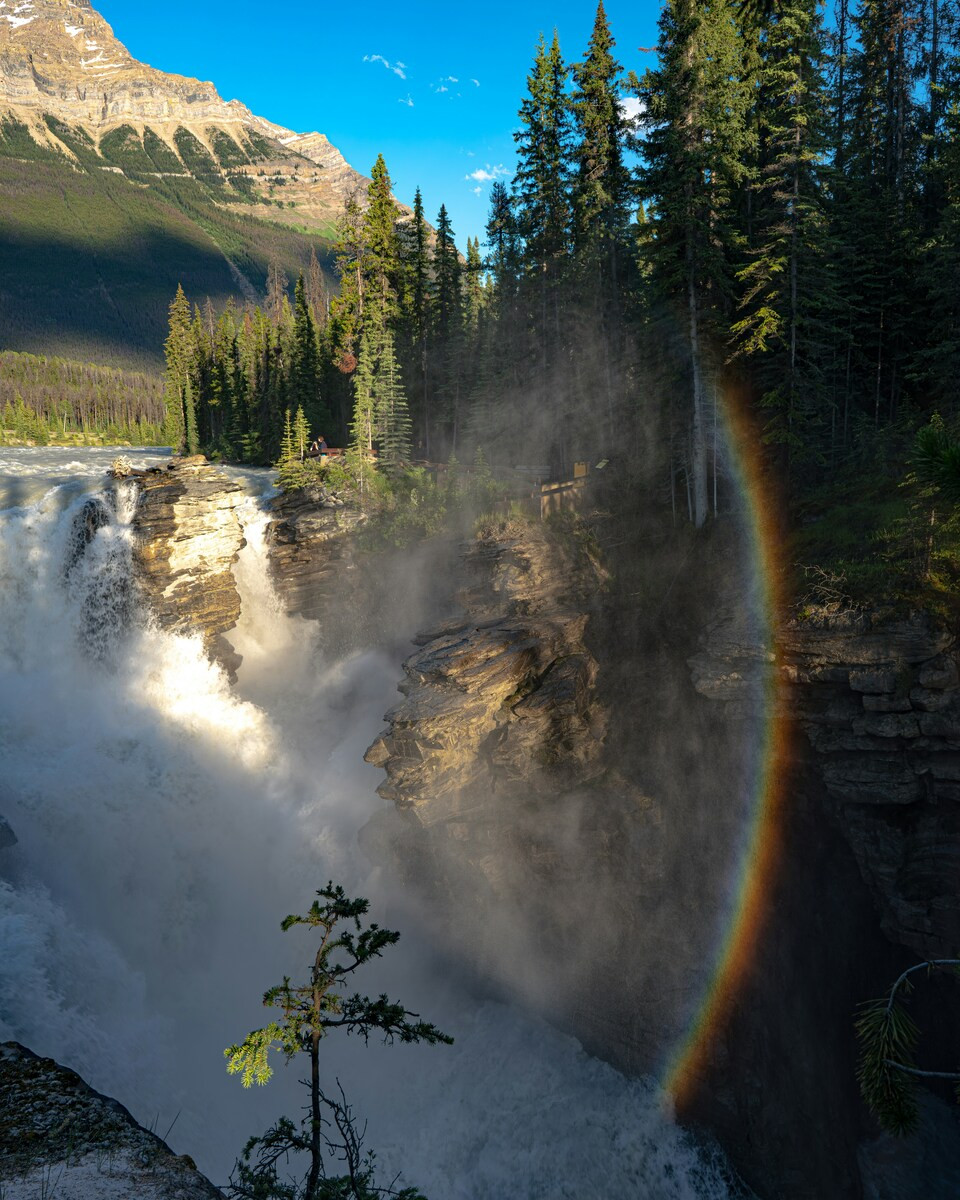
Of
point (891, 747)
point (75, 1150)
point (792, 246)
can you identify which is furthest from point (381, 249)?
point (75, 1150)

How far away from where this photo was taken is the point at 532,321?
120 feet

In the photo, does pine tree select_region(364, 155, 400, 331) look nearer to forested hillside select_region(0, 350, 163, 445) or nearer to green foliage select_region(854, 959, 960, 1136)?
green foliage select_region(854, 959, 960, 1136)

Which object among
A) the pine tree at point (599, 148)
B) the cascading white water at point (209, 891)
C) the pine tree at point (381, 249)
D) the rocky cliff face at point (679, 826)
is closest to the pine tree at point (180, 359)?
the pine tree at point (381, 249)

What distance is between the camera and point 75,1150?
275 inches

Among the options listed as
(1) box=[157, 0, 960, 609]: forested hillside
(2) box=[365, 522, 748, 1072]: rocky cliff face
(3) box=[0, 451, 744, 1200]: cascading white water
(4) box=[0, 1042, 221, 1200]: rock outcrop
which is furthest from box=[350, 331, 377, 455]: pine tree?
(4) box=[0, 1042, 221, 1200]: rock outcrop

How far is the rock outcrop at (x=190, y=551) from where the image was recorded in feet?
102

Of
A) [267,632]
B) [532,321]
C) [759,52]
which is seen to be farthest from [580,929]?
[759,52]

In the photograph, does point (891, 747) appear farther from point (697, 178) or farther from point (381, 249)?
point (381, 249)

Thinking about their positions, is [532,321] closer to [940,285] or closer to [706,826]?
[940,285]

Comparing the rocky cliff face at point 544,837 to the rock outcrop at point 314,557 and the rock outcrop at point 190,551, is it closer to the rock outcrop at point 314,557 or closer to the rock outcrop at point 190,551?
the rock outcrop at point 314,557

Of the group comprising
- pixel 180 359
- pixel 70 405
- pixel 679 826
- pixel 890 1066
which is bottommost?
pixel 679 826

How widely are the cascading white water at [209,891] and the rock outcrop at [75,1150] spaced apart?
32.1ft

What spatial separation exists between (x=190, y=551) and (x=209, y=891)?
16727 millimetres

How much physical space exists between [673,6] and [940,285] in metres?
14.0
